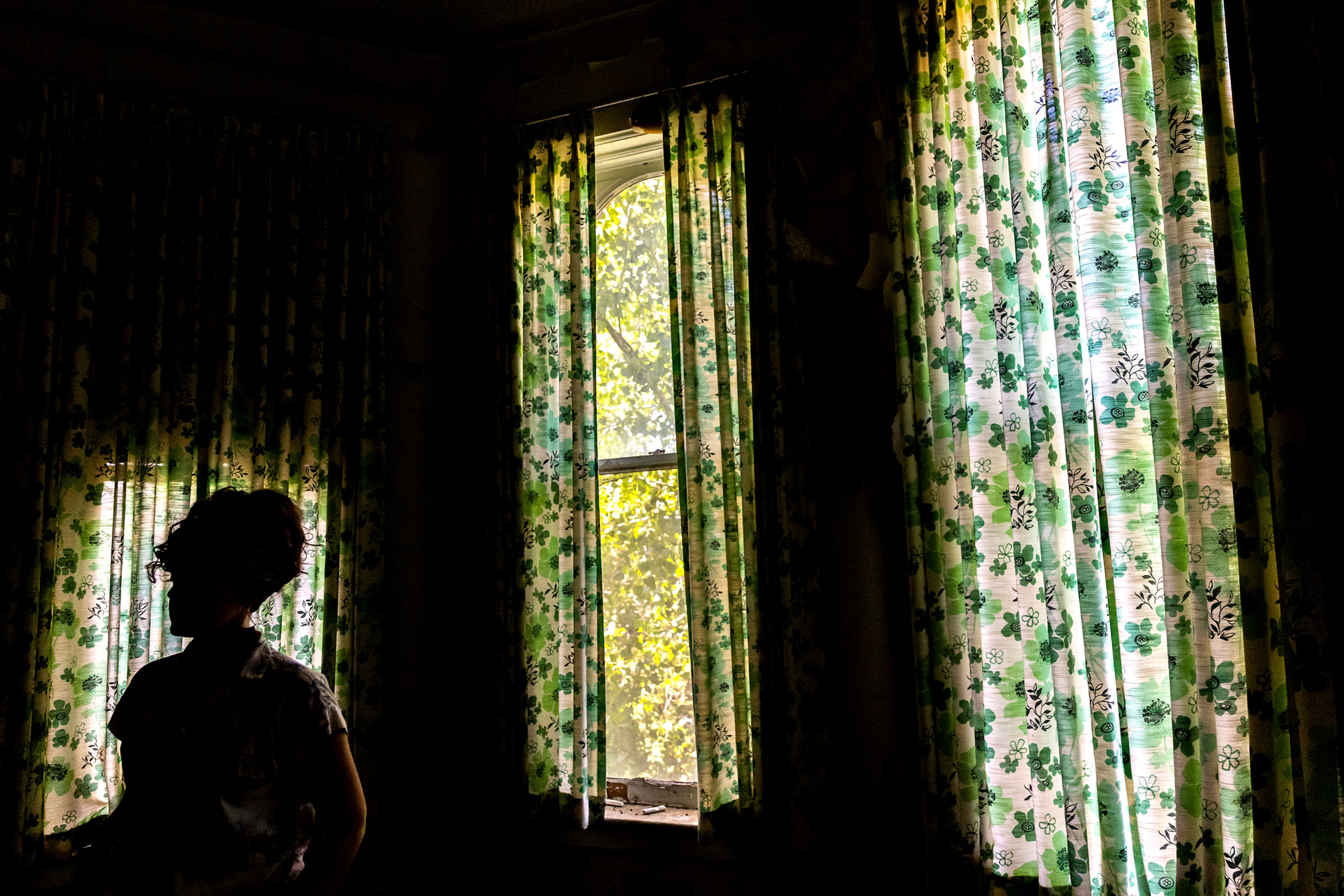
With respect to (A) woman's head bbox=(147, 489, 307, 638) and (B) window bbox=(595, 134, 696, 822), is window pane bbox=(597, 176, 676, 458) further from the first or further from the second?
(A) woman's head bbox=(147, 489, 307, 638)

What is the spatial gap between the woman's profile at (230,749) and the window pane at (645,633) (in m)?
1.47

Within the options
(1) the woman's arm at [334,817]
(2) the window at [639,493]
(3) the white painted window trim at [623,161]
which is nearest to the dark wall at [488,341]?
(3) the white painted window trim at [623,161]

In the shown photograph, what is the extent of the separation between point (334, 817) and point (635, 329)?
2059 millimetres

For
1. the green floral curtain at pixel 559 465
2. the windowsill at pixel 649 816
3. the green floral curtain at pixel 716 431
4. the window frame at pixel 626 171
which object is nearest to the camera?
the green floral curtain at pixel 716 431

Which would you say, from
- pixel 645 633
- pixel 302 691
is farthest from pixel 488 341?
pixel 302 691

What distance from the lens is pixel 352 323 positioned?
3111mm

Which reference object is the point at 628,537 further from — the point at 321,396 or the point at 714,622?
the point at 321,396

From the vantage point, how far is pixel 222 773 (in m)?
1.40

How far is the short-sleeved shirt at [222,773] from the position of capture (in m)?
1.38

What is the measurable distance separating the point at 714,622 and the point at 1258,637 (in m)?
1.47

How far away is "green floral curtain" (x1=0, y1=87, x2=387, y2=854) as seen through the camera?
8.47 feet

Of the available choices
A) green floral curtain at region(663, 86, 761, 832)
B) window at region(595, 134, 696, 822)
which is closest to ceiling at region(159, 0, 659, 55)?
window at region(595, 134, 696, 822)

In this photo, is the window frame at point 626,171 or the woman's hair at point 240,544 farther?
the window frame at point 626,171

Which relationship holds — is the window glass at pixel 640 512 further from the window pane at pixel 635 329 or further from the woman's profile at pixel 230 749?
the woman's profile at pixel 230 749
